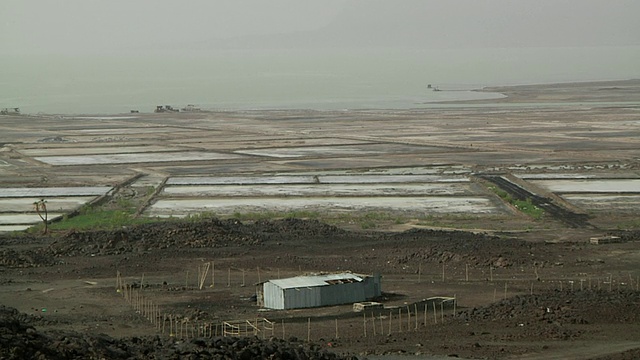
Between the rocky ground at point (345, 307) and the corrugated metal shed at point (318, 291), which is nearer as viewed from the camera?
the rocky ground at point (345, 307)

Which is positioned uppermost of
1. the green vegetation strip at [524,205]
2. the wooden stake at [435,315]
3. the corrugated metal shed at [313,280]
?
the green vegetation strip at [524,205]

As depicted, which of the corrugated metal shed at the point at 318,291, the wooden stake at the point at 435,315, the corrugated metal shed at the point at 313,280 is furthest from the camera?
the corrugated metal shed at the point at 313,280

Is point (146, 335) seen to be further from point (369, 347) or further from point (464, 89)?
point (464, 89)

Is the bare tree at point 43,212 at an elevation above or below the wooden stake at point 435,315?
above

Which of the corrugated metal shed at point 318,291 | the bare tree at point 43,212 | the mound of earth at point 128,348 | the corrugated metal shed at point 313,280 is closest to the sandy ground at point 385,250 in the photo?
the corrugated metal shed at point 318,291

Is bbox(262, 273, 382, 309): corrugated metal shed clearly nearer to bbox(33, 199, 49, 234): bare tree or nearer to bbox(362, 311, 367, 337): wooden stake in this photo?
bbox(362, 311, 367, 337): wooden stake

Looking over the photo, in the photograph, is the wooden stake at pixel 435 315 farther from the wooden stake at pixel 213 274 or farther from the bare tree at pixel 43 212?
the bare tree at pixel 43 212

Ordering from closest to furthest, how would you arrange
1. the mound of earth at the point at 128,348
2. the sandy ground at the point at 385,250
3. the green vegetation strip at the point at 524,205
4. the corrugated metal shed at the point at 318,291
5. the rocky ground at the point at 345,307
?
the mound of earth at the point at 128,348 < the rocky ground at the point at 345,307 < the sandy ground at the point at 385,250 < the corrugated metal shed at the point at 318,291 < the green vegetation strip at the point at 524,205

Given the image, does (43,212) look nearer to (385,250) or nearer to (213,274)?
(213,274)

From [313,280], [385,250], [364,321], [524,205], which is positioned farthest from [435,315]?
[524,205]
